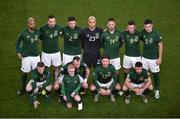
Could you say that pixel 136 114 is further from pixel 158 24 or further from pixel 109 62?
pixel 158 24

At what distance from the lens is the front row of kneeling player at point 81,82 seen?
Answer: 457 inches

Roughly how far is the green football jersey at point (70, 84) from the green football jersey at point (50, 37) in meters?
1.19

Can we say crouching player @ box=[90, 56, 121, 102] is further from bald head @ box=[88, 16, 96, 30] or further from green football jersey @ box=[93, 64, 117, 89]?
bald head @ box=[88, 16, 96, 30]

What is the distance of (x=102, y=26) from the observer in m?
16.2

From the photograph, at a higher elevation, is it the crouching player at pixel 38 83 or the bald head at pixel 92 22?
the bald head at pixel 92 22

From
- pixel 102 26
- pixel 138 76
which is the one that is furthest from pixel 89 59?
pixel 102 26

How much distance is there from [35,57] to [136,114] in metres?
3.32

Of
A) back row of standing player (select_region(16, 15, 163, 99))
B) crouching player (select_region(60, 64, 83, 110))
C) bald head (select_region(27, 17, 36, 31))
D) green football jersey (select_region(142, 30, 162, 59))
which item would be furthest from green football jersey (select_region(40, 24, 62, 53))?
green football jersey (select_region(142, 30, 162, 59))

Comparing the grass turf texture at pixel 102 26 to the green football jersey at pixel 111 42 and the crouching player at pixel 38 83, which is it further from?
the green football jersey at pixel 111 42

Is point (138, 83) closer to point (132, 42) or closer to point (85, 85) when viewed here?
point (132, 42)

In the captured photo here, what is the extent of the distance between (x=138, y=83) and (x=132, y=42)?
1.19 metres

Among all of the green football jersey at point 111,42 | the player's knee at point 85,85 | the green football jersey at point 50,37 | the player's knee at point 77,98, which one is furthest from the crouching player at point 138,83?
the green football jersey at point 50,37

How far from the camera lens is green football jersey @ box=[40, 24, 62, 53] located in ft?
40.1

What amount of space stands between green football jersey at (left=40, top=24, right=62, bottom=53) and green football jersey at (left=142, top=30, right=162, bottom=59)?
250 cm
